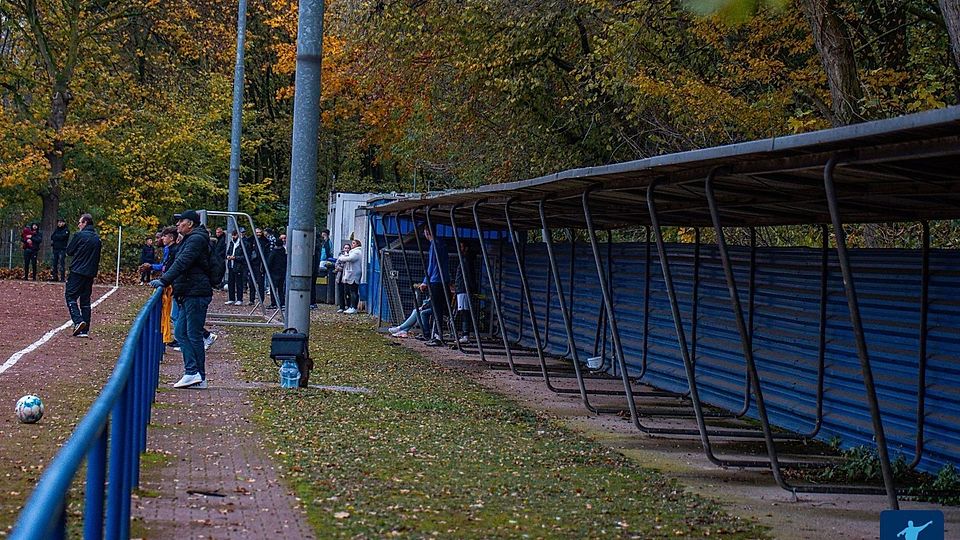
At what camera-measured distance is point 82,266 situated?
21203mm

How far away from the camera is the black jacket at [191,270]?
1441cm

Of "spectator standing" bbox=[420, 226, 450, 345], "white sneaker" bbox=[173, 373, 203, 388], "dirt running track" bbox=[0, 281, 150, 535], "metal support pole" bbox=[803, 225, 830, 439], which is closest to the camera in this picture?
"dirt running track" bbox=[0, 281, 150, 535]

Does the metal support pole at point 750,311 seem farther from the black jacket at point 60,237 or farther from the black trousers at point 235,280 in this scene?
the black jacket at point 60,237

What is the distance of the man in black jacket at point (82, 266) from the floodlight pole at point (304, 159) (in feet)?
21.5

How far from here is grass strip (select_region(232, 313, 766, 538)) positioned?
7973 millimetres

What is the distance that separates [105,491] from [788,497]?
5590 millimetres

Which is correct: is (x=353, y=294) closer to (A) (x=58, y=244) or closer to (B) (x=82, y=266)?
(A) (x=58, y=244)

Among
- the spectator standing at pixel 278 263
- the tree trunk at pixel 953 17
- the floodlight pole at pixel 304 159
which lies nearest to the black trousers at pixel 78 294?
the floodlight pole at pixel 304 159

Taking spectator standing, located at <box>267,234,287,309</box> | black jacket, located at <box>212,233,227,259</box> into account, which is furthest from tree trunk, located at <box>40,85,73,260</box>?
spectator standing, located at <box>267,234,287,309</box>

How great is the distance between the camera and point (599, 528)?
7930mm

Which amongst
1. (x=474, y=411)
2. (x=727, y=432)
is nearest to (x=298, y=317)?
(x=474, y=411)

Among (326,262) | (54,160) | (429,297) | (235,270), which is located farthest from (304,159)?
(54,160)

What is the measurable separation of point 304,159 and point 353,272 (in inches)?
678

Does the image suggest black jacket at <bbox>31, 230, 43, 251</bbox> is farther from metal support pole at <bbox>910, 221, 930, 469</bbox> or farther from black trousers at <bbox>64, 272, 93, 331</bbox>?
metal support pole at <bbox>910, 221, 930, 469</bbox>
